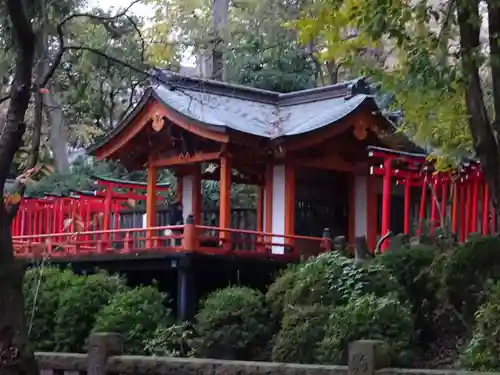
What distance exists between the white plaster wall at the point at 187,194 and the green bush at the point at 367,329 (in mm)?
8694

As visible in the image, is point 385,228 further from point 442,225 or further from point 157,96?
point 157,96

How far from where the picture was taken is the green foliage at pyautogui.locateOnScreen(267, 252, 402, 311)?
34.4ft

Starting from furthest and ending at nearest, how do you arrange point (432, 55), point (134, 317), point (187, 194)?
point (187, 194) → point (134, 317) → point (432, 55)

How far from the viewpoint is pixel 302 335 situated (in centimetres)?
989

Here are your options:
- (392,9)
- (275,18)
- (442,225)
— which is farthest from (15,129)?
(275,18)

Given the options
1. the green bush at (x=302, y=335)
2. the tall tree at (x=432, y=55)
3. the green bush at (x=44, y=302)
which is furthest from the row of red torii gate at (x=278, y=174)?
the green bush at (x=302, y=335)

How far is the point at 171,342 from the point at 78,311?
5.54 feet

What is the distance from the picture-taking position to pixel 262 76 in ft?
79.4

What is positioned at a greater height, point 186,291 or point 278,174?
point 278,174

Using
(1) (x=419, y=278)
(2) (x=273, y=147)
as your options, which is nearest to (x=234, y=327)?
(1) (x=419, y=278)

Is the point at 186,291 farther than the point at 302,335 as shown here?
Yes

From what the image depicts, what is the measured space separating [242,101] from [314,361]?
8.75 m

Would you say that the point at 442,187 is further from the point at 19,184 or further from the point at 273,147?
the point at 19,184

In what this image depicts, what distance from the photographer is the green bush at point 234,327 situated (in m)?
11.1
